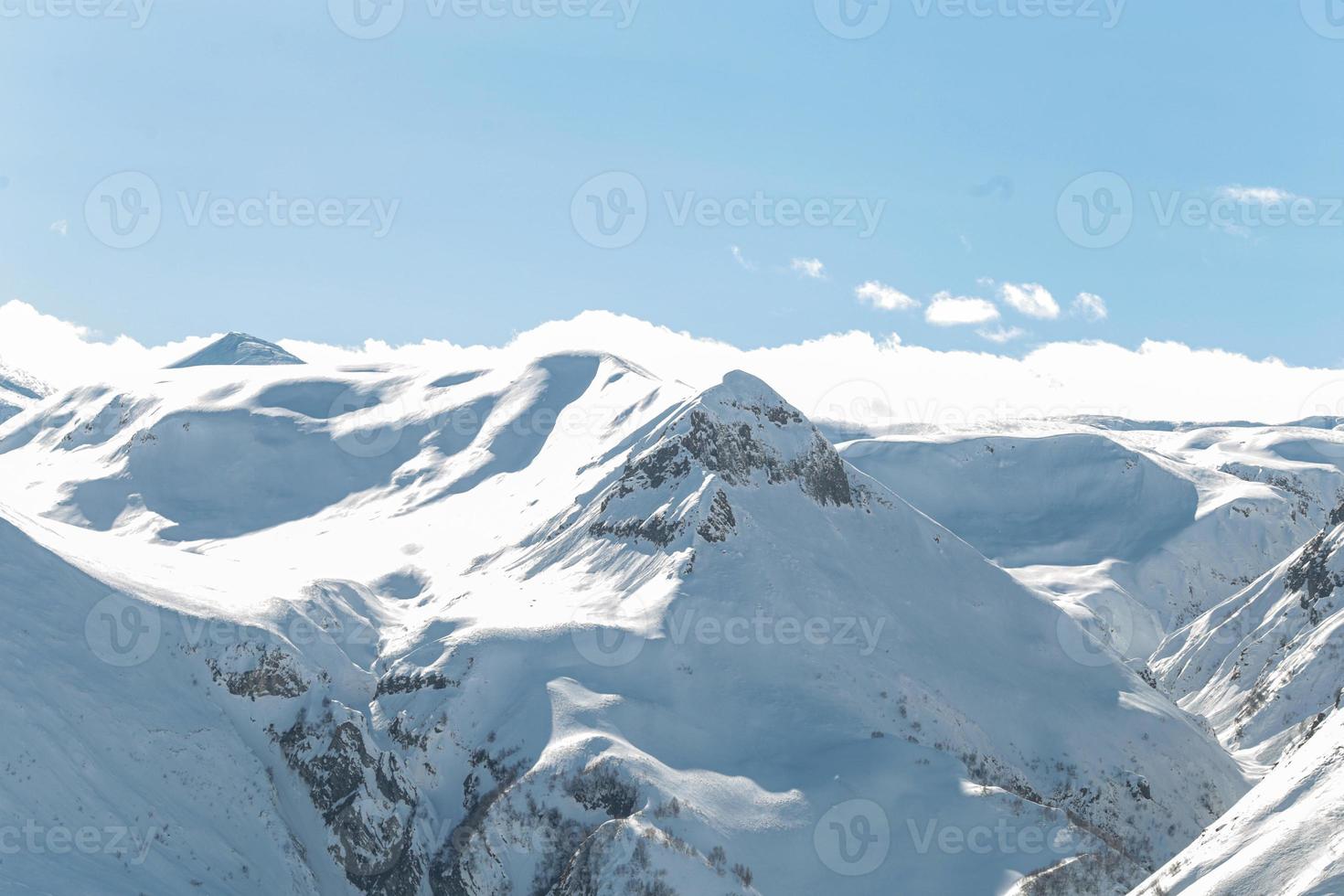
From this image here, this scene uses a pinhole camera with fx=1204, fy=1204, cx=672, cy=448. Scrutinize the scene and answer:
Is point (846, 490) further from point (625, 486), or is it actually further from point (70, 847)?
point (70, 847)

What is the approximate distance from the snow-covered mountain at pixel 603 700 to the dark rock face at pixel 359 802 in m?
0.23

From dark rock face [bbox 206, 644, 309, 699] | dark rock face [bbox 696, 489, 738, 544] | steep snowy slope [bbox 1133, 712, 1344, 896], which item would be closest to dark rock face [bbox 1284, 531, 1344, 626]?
dark rock face [bbox 696, 489, 738, 544]

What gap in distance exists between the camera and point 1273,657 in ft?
543

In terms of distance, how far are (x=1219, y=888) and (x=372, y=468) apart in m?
141

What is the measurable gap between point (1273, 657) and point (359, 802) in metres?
133

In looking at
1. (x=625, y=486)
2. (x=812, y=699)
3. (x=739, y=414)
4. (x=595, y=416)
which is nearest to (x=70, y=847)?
(x=812, y=699)

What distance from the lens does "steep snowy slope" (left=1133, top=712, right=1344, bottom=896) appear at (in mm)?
55688

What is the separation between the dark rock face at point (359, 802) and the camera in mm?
81688

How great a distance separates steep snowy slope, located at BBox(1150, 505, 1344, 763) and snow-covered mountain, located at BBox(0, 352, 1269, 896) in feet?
112

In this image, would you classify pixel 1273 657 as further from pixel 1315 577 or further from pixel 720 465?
pixel 720 465

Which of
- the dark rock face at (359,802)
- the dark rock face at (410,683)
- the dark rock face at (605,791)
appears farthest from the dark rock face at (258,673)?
the dark rock face at (605,791)

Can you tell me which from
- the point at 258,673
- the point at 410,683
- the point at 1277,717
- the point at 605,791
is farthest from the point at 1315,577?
the point at 258,673

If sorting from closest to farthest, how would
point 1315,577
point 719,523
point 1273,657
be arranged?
point 719,523, point 1273,657, point 1315,577

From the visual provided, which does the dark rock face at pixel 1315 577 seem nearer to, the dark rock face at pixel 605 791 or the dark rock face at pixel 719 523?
the dark rock face at pixel 719 523
